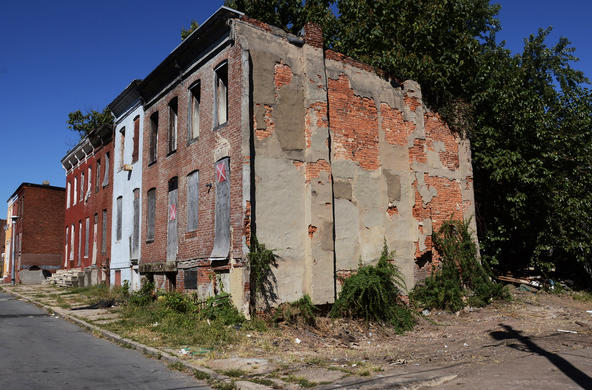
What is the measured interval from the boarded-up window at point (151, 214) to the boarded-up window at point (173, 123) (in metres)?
2.05

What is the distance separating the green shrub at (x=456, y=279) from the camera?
45.7ft

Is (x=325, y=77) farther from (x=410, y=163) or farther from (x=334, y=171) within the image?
(x=410, y=163)

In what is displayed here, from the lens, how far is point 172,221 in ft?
51.8

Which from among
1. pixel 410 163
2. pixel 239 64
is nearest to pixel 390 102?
pixel 410 163

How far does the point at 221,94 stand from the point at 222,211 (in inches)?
134

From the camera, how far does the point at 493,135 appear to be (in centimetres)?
1666

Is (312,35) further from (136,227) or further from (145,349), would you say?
(136,227)

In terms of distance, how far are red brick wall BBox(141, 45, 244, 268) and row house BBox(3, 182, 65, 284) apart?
22.9 m

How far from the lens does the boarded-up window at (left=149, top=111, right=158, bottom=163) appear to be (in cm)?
1814

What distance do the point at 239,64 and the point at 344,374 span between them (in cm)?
801

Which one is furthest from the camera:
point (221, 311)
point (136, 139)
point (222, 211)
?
point (136, 139)

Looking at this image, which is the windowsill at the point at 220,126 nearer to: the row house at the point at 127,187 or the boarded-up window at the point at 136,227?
the row house at the point at 127,187

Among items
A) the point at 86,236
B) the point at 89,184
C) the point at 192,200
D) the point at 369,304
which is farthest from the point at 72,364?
the point at 89,184

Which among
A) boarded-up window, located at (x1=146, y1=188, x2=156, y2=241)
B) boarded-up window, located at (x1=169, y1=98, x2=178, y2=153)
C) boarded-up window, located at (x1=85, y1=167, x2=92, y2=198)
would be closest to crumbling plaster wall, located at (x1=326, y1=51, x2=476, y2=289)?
boarded-up window, located at (x1=169, y1=98, x2=178, y2=153)
